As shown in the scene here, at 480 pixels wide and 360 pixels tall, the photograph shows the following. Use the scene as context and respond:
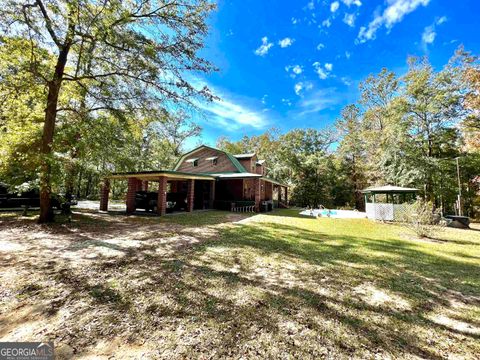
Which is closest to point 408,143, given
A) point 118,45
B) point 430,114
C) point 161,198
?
point 430,114

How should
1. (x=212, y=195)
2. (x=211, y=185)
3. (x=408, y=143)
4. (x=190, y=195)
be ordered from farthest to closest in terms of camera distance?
(x=408, y=143) → (x=211, y=185) → (x=212, y=195) → (x=190, y=195)

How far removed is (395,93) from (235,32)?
20633 mm

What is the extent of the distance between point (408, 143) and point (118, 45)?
77.9ft

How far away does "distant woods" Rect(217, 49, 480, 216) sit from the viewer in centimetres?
1734

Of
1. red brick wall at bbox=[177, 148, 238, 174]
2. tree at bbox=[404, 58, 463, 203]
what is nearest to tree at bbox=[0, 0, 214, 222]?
red brick wall at bbox=[177, 148, 238, 174]

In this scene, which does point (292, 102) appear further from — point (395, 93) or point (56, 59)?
point (56, 59)

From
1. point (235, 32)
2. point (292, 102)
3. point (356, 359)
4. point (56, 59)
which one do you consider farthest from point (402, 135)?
point (56, 59)

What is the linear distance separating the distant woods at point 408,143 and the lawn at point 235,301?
16.9m

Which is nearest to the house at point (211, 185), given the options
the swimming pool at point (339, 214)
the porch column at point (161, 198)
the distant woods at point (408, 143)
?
the porch column at point (161, 198)

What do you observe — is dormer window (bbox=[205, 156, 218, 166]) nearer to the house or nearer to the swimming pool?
the house

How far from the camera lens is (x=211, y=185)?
18.8 m

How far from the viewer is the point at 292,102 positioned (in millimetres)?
31219

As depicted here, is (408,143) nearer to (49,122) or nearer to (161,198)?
(161,198)

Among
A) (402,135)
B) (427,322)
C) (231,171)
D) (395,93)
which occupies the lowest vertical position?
(427,322)
